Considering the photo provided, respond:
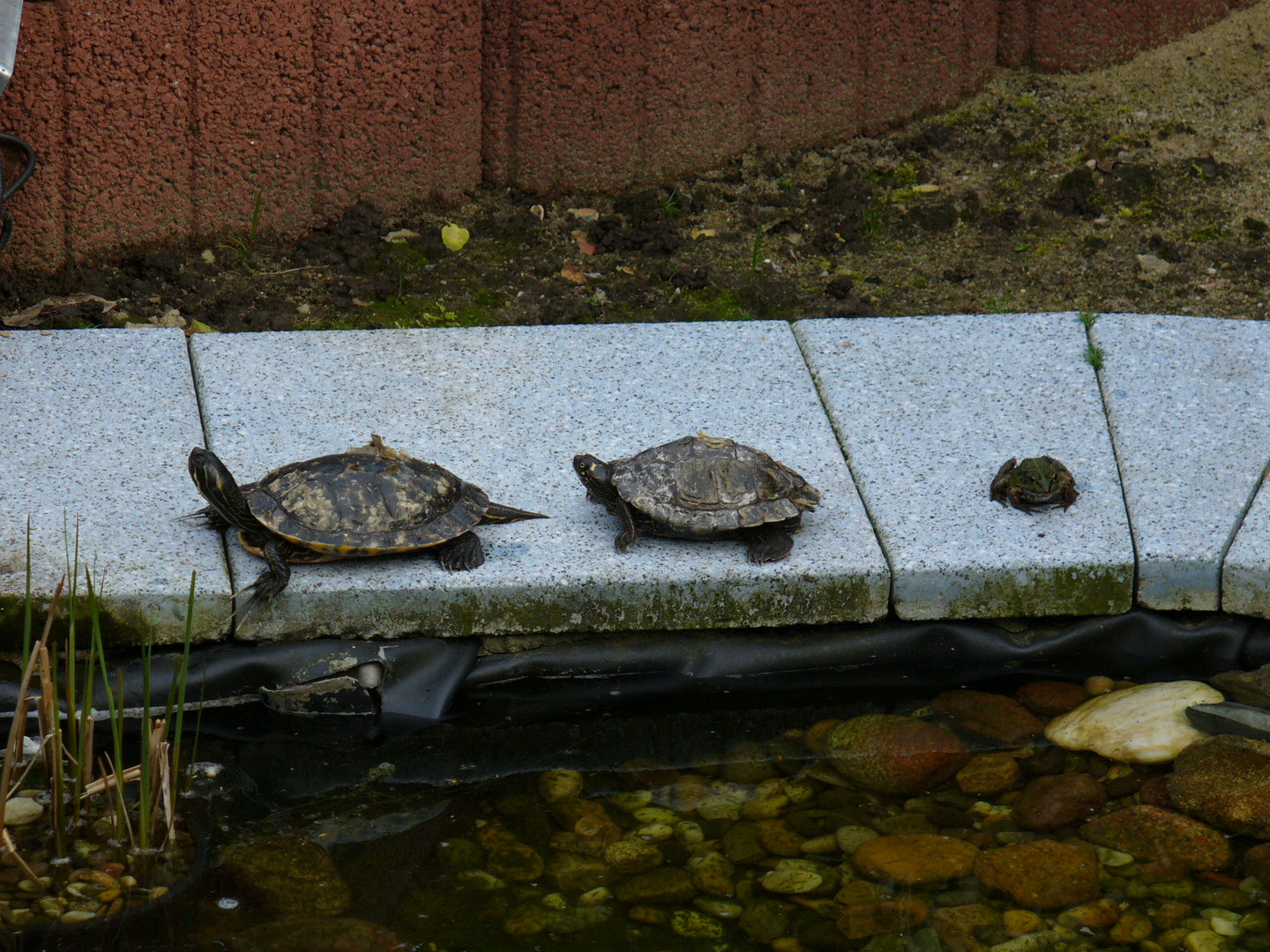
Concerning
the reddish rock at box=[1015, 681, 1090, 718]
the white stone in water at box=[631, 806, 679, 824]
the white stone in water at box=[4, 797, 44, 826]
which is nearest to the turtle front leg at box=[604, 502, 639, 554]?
the white stone in water at box=[631, 806, 679, 824]

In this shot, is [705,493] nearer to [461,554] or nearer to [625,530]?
[625,530]

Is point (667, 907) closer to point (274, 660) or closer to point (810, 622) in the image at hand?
point (810, 622)

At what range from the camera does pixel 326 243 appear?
5656 mm

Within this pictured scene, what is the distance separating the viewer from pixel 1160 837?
3391 millimetres

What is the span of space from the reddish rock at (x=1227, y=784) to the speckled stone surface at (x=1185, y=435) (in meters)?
0.53

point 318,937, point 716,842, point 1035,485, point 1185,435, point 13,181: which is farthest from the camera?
point 13,181

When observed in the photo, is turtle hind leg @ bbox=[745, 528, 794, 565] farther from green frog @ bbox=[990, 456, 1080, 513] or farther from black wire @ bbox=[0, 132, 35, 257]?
black wire @ bbox=[0, 132, 35, 257]

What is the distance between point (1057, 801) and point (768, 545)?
106cm

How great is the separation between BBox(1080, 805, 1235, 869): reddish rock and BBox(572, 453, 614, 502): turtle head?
163 centimetres

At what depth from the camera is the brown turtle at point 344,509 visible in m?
3.57

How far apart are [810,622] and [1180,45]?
182 inches

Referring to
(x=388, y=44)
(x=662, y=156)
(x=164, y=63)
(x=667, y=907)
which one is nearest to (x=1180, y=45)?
(x=662, y=156)

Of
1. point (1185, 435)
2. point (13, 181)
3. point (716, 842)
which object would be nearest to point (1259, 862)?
point (716, 842)

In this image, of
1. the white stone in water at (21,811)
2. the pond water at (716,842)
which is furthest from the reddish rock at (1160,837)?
the white stone in water at (21,811)
